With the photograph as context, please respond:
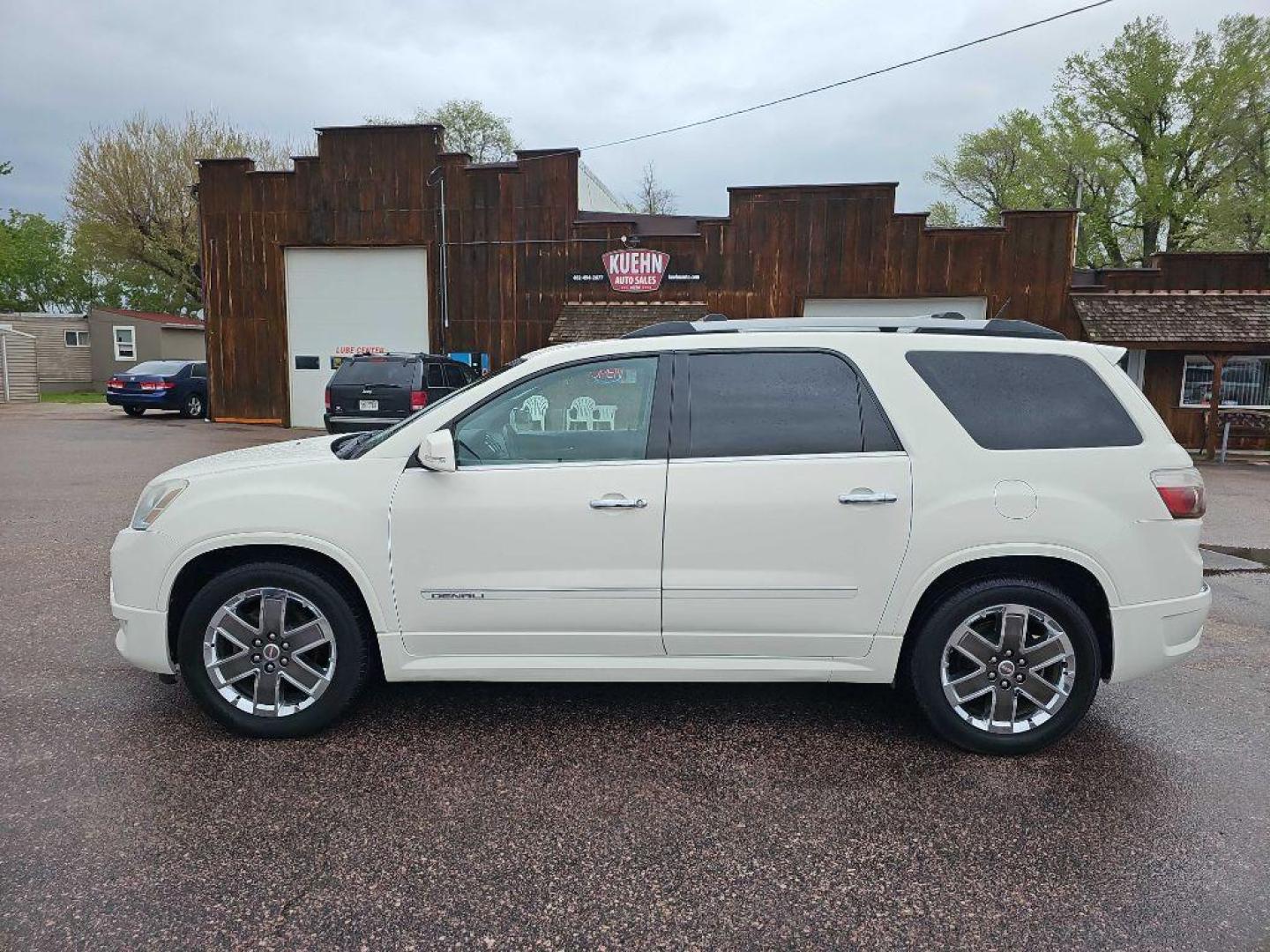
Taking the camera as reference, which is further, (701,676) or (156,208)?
(156,208)

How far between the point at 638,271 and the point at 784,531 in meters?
16.2

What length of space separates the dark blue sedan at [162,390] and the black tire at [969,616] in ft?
77.1

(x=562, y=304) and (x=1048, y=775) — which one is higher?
(x=562, y=304)

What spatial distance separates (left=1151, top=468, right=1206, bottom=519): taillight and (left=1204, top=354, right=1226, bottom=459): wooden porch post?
16882mm

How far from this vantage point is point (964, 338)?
3715 millimetres

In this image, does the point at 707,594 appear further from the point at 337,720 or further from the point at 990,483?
the point at 337,720

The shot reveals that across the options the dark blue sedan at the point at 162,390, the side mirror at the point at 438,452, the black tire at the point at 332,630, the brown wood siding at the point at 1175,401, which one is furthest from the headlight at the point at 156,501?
the dark blue sedan at the point at 162,390

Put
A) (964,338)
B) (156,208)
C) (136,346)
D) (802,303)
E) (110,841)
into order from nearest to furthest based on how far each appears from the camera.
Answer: (110,841)
(964,338)
(802,303)
(156,208)
(136,346)

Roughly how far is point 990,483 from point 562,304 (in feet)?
55.0

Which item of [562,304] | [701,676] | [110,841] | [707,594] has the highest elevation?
[562,304]

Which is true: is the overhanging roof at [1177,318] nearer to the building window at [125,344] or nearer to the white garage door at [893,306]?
the white garage door at [893,306]

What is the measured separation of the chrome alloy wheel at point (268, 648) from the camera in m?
3.55

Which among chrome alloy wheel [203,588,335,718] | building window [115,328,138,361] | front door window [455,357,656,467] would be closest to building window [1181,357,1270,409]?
front door window [455,357,656,467]

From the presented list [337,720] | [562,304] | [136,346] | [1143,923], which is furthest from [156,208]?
[1143,923]
